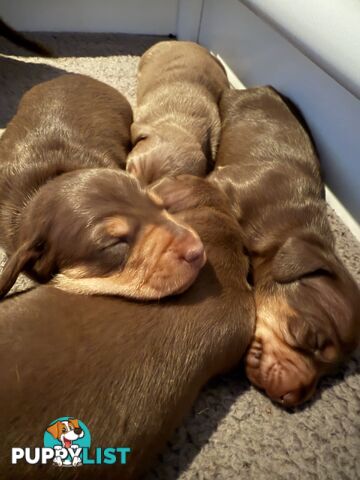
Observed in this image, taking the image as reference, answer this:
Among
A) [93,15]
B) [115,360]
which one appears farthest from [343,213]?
[93,15]

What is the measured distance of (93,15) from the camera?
394cm

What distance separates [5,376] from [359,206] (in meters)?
1.88

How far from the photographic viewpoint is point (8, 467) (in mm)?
1223

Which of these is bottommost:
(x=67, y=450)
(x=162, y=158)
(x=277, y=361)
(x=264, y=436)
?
(x=264, y=436)

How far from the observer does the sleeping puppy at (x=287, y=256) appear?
69.2 inches

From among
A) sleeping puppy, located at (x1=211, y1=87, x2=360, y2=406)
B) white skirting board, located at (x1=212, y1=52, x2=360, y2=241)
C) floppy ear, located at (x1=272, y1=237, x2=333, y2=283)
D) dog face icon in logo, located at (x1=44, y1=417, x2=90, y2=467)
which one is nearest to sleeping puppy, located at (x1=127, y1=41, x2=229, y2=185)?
sleeping puppy, located at (x1=211, y1=87, x2=360, y2=406)

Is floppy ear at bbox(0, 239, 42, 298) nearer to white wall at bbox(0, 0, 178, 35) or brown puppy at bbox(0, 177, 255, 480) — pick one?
brown puppy at bbox(0, 177, 255, 480)

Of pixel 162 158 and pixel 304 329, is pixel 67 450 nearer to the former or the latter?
pixel 304 329

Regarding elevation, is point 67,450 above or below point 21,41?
below

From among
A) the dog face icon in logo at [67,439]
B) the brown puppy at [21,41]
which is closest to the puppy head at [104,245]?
the dog face icon in logo at [67,439]

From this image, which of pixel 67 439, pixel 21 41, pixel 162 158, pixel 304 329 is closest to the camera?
pixel 67 439

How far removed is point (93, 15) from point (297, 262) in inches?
123

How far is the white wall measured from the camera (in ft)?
12.4

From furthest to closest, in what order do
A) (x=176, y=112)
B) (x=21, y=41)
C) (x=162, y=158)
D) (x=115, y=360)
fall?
1. (x=21, y=41)
2. (x=176, y=112)
3. (x=162, y=158)
4. (x=115, y=360)
